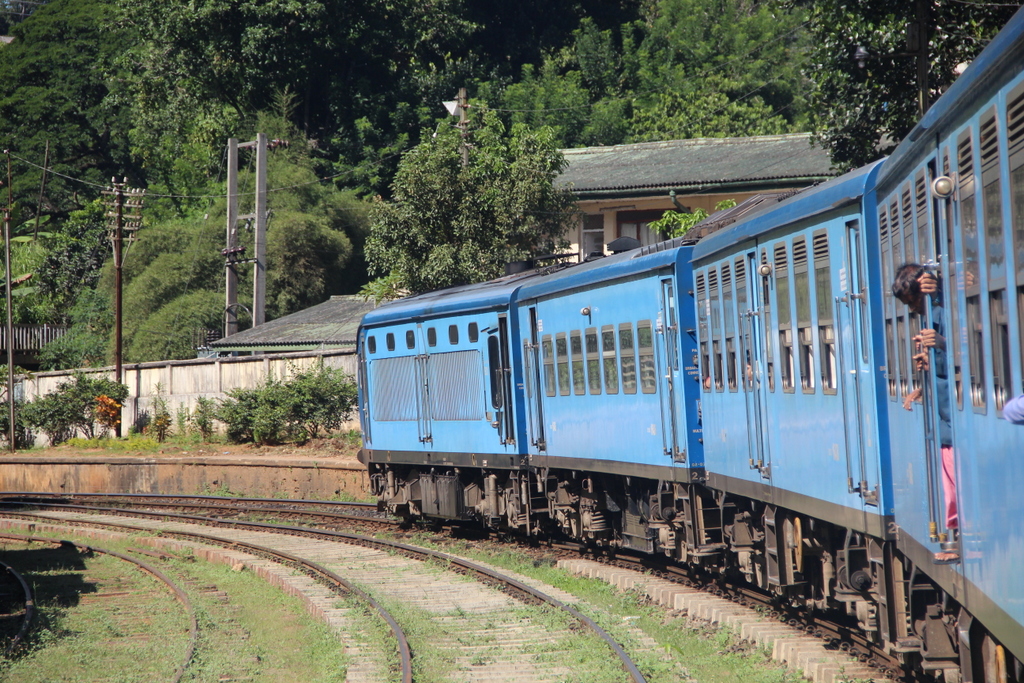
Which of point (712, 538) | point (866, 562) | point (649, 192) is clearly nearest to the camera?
point (866, 562)

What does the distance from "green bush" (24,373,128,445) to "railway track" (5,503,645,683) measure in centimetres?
1455

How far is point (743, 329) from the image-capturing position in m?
9.52

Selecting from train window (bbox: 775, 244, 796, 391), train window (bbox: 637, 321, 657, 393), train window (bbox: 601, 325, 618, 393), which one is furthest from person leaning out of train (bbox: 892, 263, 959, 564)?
train window (bbox: 601, 325, 618, 393)

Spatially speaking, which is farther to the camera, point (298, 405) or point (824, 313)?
point (298, 405)

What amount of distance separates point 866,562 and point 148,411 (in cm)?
3095

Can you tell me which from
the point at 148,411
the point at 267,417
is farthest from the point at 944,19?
the point at 148,411

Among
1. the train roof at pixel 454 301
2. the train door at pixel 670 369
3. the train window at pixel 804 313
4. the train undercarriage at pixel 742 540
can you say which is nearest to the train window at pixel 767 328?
the train window at pixel 804 313

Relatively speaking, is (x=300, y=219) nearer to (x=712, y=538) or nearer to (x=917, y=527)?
(x=712, y=538)

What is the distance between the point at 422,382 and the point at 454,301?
163 centimetres

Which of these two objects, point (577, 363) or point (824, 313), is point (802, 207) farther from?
point (577, 363)

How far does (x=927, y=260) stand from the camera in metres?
5.48

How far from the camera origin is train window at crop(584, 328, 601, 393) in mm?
13062

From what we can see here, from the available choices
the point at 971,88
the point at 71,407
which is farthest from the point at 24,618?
the point at 71,407

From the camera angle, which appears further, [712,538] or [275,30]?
[275,30]
